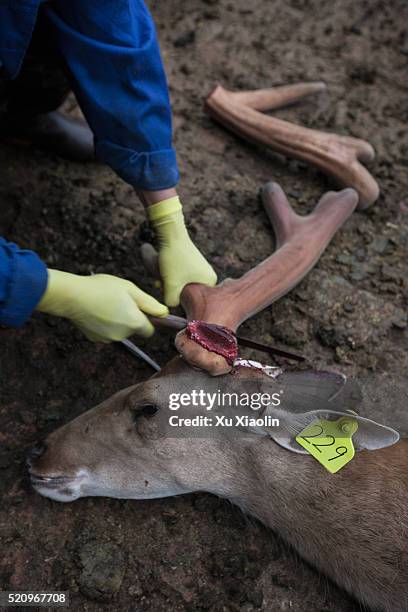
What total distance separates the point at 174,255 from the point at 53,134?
120 cm

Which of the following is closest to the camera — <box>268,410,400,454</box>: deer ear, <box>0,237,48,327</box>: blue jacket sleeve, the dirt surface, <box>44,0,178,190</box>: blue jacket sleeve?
<box>268,410,400,454</box>: deer ear

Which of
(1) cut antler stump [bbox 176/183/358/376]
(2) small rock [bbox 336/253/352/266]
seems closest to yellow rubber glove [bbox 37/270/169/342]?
(1) cut antler stump [bbox 176/183/358/376]

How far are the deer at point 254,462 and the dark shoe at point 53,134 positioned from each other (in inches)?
62.4

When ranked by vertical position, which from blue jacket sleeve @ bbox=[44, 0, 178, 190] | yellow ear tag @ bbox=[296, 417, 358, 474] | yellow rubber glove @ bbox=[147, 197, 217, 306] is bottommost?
yellow rubber glove @ bbox=[147, 197, 217, 306]

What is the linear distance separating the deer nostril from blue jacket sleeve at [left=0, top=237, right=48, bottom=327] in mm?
464

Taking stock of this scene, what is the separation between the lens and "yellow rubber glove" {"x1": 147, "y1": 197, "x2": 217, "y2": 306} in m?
2.67

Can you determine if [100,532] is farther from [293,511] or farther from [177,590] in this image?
[293,511]

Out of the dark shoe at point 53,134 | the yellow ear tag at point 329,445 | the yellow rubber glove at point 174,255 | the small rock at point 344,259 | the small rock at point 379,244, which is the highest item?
the yellow ear tag at point 329,445

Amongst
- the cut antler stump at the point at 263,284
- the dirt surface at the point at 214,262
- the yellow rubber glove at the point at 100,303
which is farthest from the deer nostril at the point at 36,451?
the cut antler stump at the point at 263,284

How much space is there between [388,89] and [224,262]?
1968mm

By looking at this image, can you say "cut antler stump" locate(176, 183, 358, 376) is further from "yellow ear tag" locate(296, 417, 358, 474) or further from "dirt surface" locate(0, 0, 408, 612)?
"yellow ear tag" locate(296, 417, 358, 474)

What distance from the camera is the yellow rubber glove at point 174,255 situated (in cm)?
267

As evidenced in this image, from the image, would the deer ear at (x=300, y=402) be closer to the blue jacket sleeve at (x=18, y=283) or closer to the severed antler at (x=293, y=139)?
the blue jacket sleeve at (x=18, y=283)

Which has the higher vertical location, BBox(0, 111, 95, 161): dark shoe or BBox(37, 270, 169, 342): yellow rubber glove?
BBox(37, 270, 169, 342): yellow rubber glove
